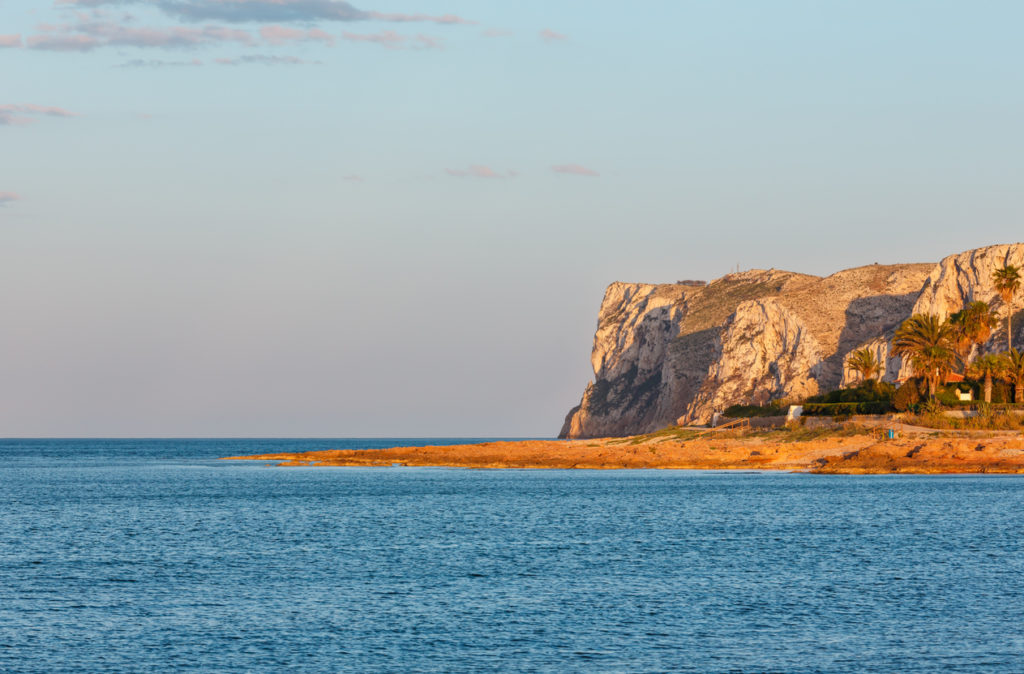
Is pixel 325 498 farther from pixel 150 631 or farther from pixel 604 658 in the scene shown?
pixel 604 658

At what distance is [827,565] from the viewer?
43.5 meters

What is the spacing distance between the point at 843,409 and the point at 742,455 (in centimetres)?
1400

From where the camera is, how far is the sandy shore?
9994 cm

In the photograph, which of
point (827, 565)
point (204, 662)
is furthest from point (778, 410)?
point (204, 662)

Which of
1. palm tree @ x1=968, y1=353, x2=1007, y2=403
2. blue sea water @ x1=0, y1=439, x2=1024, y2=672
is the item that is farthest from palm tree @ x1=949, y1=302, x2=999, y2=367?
blue sea water @ x1=0, y1=439, x2=1024, y2=672

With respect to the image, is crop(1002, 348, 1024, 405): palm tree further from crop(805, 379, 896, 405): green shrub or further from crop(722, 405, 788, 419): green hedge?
crop(722, 405, 788, 419): green hedge

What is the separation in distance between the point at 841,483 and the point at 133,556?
59.8 meters

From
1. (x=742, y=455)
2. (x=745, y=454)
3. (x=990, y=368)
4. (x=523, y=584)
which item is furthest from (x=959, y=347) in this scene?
(x=523, y=584)

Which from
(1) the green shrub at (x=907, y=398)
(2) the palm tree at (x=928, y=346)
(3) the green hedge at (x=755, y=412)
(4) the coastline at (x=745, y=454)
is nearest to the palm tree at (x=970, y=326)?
(2) the palm tree at (x=928, y=346)

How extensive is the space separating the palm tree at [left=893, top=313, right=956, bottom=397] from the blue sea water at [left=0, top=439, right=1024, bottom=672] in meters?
48.4

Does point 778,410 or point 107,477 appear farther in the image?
point 778,410

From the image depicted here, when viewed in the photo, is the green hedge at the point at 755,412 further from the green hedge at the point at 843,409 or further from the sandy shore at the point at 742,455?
the sandy shore at the point at 742,455

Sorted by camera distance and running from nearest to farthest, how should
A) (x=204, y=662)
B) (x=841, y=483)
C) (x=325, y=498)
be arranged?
(x=204, y=662)
(x=325, y=498)
(x=841, y=483)

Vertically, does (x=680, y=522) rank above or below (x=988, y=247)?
below
